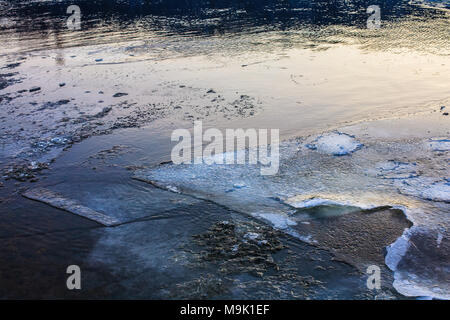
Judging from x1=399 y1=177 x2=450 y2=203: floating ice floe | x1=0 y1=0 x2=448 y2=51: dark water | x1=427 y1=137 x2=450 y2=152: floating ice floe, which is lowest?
x1=399 y1=177 x2=450 y2=203: floating ice floe

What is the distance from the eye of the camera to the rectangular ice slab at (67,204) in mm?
5480

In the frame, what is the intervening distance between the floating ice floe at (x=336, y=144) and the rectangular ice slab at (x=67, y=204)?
12.4 ft

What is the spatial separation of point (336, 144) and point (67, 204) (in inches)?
184

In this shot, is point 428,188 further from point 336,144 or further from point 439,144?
point 336,144

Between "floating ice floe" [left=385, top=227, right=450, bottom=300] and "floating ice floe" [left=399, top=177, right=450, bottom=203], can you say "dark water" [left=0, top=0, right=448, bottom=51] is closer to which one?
"floating ice floe" [left=399, top=177, right=450, bottom=203]

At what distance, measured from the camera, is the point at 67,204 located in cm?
586

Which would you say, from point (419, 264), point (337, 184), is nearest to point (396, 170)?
point (337, 184)

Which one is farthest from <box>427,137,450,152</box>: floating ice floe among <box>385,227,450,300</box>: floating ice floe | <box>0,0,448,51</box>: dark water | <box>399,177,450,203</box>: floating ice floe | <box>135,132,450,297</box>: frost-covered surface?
<box>0,0,448,51</box>: dark water

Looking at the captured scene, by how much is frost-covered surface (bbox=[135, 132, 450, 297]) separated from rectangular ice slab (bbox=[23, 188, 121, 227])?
1042 mm

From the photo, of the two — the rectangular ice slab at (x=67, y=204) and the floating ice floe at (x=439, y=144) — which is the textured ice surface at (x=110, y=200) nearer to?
the rectangular ice slab at (x=67, y=204)

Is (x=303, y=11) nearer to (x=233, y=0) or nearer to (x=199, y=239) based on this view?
(x=233, y=0)

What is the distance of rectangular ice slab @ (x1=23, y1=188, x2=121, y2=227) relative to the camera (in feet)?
18.0

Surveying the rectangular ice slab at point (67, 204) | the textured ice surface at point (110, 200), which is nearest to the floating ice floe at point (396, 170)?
the textured ice surface at point (110, 200)

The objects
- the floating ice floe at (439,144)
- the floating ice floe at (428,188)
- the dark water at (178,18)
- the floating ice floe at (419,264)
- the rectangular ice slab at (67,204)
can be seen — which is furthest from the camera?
the dark water at (178,18)
